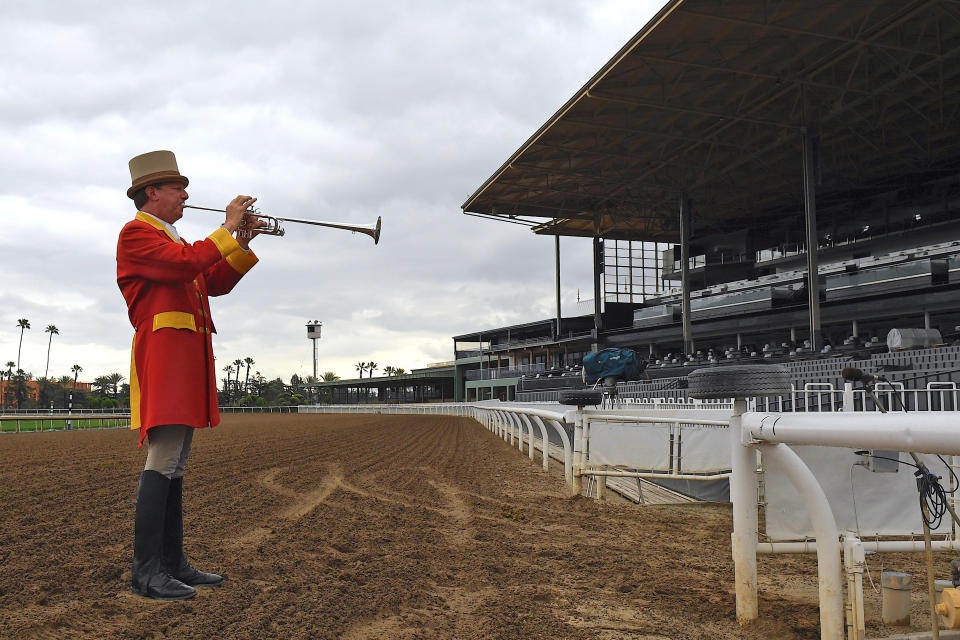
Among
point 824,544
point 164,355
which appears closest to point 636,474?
point 824,544

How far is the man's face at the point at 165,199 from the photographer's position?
3545 millimetres

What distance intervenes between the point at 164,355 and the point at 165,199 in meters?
0.78

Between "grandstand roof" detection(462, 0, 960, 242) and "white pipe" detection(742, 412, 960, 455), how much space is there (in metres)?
20.3

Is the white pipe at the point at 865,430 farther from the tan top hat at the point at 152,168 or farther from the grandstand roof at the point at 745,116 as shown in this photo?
the grandstand roof at the point at 745,116

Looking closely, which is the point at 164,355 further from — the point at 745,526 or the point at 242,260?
the point at 745,526

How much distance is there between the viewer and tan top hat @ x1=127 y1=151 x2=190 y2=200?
349cm

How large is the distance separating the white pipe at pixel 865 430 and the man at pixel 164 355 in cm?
229

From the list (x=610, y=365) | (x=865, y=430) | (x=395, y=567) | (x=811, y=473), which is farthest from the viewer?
(x=610, y=365)

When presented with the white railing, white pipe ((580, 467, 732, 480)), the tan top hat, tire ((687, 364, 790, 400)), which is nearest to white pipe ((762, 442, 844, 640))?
the white railing

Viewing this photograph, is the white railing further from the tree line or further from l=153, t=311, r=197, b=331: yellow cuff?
the tree line

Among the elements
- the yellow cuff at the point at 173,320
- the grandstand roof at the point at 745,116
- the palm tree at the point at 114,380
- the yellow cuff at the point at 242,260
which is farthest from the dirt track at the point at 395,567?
the palm tree at the point at 114,380

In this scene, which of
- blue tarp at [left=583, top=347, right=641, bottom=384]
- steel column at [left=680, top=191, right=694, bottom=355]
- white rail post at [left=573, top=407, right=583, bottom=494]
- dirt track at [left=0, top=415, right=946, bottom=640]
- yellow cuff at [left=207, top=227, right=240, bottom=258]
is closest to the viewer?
dirt track at [left=0, top=415, right=946, bottom=640]

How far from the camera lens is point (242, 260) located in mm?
3586

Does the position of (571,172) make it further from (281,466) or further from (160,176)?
(160,176)
